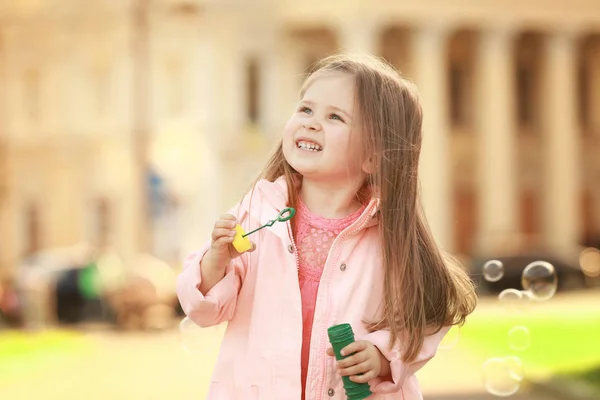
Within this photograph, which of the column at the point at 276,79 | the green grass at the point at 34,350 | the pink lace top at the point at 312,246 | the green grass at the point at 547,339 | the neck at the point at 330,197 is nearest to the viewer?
the pink lace top at the point at 312,246

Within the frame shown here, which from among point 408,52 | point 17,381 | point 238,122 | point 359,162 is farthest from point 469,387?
point 408,52

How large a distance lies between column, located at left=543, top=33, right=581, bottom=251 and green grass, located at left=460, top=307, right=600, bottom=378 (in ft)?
46.9

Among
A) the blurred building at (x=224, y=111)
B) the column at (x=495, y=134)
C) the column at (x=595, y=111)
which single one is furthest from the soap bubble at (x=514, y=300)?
the column at (x=595, y=111)

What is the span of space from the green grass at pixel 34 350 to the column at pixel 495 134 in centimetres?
1947

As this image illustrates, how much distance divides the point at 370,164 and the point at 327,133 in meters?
0.19

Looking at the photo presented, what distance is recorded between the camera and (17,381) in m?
16.4

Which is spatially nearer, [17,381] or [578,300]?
[17,381]

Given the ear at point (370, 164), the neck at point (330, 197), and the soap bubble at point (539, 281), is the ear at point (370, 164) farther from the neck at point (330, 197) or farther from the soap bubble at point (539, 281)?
the soap bubble at point (539, 281)

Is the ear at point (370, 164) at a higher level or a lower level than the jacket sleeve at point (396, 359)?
higher

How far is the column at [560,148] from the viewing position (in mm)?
41156

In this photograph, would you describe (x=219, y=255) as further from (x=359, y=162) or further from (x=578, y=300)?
(x=578, y=300)

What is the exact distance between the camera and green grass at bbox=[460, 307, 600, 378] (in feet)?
50.2

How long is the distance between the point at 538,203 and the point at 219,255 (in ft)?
134

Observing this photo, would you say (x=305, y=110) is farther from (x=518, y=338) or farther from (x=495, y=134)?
(x=495, y=134)
